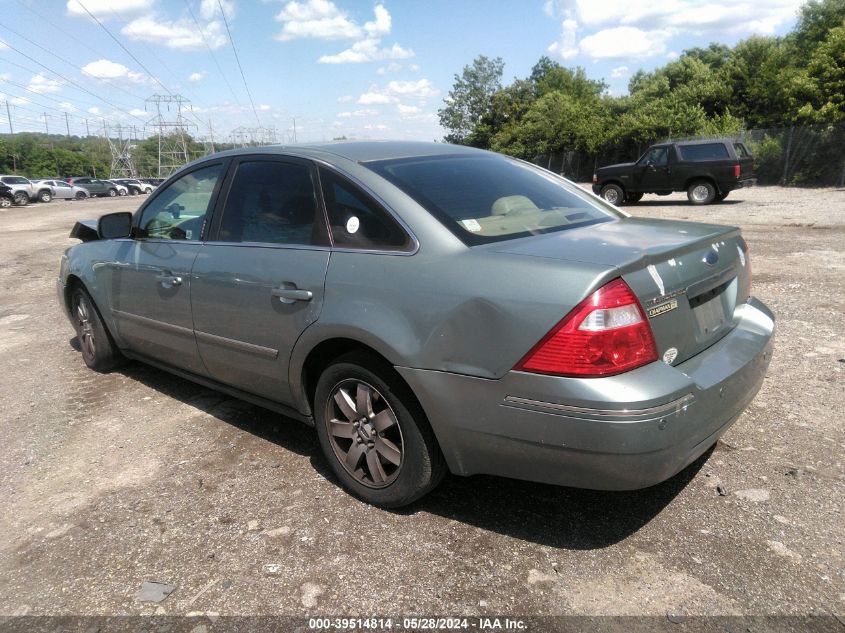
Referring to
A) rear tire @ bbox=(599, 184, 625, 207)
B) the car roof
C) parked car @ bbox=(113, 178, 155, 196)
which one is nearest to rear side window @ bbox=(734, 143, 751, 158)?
rear tire @ bbox=(599, 184, 625, 207)

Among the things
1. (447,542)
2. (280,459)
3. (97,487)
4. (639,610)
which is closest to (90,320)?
(97,487)

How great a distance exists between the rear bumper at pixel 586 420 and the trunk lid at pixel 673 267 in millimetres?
138

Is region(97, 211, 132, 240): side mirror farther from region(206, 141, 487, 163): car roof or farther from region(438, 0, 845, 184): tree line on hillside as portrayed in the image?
region(438, 0, 845, 184): tree line on hillside

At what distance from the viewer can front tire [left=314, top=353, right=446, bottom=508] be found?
2.78 metres

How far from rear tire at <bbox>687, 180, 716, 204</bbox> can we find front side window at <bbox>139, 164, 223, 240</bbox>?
16.9 meters

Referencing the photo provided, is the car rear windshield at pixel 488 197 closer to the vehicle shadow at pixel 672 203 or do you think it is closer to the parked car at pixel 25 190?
the vehicle shadow at pixel 672 203

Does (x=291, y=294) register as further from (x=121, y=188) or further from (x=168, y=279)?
(x=121, y=188)

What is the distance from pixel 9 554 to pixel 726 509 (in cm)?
318

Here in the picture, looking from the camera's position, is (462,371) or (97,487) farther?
(97,487)

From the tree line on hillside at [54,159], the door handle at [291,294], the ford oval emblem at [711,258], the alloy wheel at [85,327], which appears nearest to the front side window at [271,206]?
the door handle at [291,294]

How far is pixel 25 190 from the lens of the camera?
40875mm

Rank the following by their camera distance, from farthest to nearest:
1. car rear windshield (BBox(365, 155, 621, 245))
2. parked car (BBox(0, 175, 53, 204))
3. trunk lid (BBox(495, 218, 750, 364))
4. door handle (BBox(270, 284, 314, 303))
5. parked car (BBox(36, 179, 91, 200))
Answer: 1. parked car (BBox(36, 179, 91, 200))
2. parked car (BBox(0, 175, 53, 204))
3. door handle (BBox(270, 284, 314, 303))
4. car rear windshield (BBox(365, 155, 621, 245))
5. trunk lid (BBox(495, 218, 750, 364))

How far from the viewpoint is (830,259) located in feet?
27.8

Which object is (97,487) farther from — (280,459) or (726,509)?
(726,509)
